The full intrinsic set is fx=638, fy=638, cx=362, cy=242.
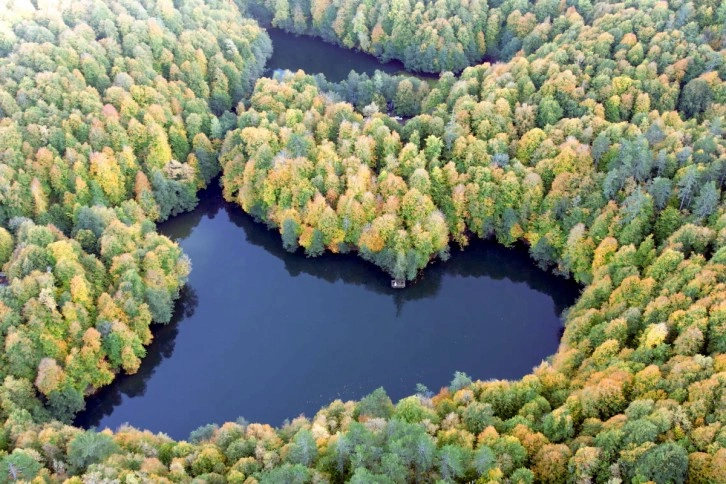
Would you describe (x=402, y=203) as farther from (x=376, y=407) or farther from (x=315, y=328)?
(x=376, y=407)

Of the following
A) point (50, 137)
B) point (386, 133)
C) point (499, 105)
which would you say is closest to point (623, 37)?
point (499, 105)

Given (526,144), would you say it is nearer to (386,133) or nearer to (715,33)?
(386,133)

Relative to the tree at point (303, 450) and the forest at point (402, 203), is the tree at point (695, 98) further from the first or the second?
the tree at point (303, 450)

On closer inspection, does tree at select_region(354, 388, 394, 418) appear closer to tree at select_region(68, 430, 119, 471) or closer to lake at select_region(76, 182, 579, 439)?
lake at select_region(76, 182, 579, 439)

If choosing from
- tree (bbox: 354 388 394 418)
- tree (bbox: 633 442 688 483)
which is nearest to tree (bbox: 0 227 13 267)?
tree (bbox: 354 388 394 418)

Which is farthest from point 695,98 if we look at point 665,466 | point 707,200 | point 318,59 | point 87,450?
point 87,450

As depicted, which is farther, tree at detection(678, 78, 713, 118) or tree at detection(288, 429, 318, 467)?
tree at detection(678, 78, 713, 118)
